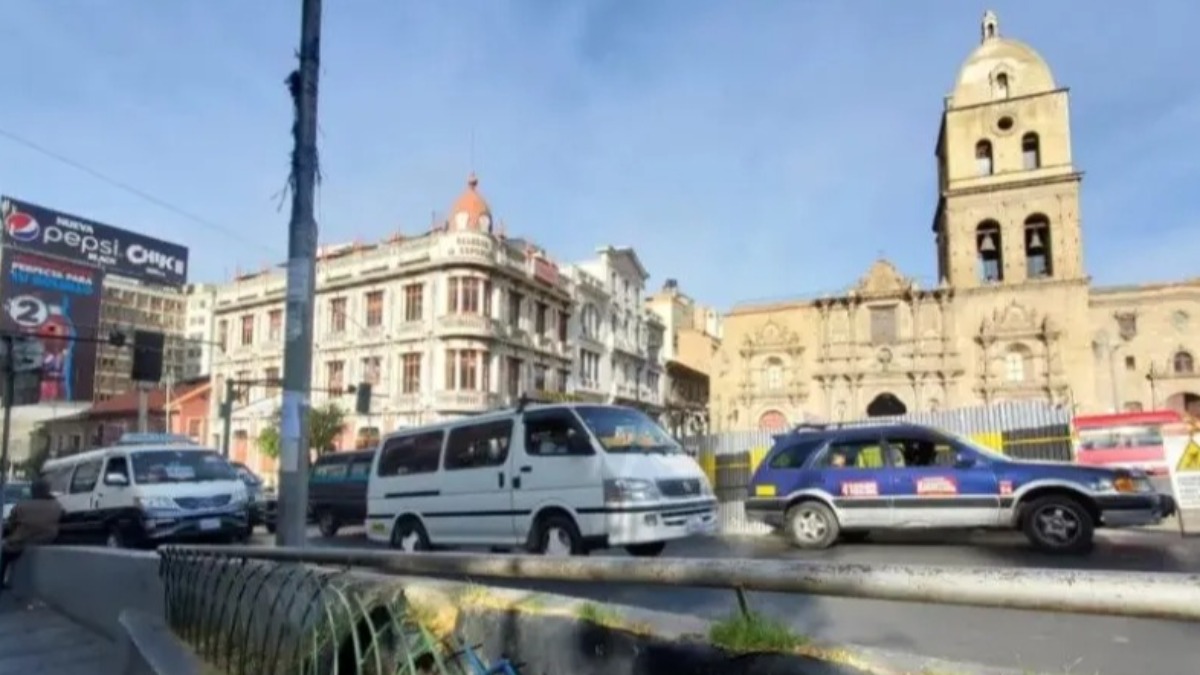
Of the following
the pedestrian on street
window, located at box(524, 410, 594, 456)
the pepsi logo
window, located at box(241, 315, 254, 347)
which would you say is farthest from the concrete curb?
the pepsi logo

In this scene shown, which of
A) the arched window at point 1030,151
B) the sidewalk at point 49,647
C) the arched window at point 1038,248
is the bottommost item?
the sidewalk at point 49,647

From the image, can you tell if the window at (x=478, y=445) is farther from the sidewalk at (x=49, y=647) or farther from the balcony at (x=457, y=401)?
the balcony at (x=457, y=401)

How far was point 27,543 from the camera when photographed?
10.9 metres

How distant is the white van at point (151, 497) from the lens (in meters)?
13.2

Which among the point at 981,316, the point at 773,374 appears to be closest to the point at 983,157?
the point at 981,316

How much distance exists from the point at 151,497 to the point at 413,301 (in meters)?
27.8

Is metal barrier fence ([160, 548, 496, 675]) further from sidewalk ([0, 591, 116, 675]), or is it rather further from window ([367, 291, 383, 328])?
window ([367, 291, 383, 328])

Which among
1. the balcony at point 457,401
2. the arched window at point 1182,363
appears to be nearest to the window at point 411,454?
the balcony at point 457,401

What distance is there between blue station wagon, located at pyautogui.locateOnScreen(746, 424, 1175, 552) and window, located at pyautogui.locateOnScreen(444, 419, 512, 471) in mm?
4125

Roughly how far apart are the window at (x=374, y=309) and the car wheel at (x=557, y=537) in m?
33.5

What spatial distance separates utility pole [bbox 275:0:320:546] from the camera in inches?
273

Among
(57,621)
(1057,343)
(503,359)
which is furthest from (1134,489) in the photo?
(1057,343)

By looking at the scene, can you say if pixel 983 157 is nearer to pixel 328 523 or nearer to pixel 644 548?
pixel 328 523

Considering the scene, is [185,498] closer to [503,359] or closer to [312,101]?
[312,101]
